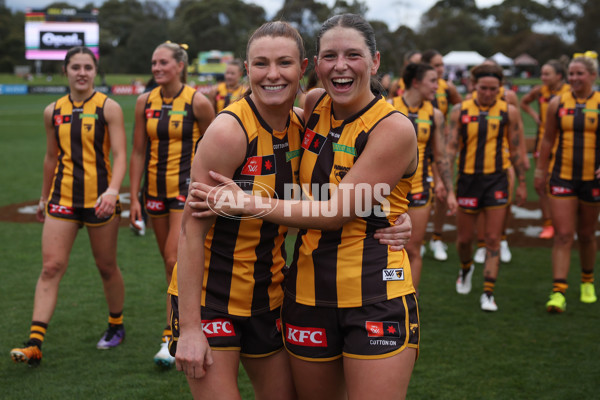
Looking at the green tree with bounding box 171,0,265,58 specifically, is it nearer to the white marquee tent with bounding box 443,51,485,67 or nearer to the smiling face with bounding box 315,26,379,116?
the white marquee tent with bounding box 443,51,485,67

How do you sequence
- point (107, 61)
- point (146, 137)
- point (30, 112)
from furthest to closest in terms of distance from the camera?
point (107, 61) < point (30, 112) < point (146, 137)

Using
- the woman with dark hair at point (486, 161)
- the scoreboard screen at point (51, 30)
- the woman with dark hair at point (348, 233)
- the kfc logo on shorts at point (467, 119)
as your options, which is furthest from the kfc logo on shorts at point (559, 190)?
the scoreboard screen at point (51, 30)

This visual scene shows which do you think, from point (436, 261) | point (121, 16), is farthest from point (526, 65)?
point (436, 261)

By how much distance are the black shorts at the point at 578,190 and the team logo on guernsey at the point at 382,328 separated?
172 inches

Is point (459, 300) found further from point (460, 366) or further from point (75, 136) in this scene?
point (75, 136)

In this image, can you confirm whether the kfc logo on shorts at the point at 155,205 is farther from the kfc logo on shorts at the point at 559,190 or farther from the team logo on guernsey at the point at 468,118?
the kfc logo on shorts at the point at 559,190

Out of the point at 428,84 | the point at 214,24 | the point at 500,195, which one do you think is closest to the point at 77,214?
the point at 428,84

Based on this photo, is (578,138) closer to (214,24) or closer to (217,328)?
(217,328)

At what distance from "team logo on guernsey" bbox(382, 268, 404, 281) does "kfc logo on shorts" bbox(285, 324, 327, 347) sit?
0.36 m

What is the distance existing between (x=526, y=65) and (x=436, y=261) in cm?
6724

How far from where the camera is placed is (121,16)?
83938mm

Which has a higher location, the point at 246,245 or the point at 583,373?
the point at 246,245

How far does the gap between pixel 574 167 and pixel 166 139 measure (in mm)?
4020

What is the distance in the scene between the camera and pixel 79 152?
5.05m
